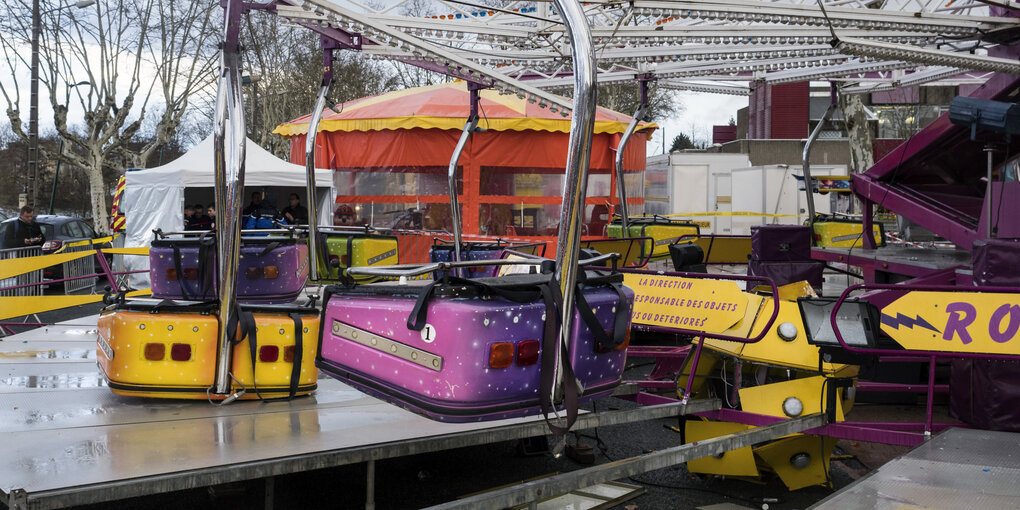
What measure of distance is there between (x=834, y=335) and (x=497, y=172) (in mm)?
14396

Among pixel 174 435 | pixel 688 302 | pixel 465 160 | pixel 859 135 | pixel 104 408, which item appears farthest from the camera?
pixel 859 135

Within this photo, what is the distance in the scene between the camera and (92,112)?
33.9 m

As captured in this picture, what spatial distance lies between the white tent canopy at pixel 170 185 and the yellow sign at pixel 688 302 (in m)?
12.3

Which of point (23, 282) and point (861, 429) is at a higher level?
point (23, 282)

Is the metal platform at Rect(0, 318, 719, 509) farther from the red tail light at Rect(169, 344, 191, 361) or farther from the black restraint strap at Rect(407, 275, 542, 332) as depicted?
the black restraint strap at Rect(407, 275, 542, 332)

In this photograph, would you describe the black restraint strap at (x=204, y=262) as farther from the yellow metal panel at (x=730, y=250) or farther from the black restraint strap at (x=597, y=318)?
the yellow metal panel at (x=730, y=250)

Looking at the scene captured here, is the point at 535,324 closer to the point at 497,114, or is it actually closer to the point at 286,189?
the point at 497,114

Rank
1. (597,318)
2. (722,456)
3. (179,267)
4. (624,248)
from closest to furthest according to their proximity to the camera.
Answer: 1. (597,318)
2. (722,456)
3. (179,267)
4. (624,248)

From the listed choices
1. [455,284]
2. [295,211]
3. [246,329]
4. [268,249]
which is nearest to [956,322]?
[455,284]

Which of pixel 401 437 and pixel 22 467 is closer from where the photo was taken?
pixel 22 467

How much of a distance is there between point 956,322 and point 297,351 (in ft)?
13.9

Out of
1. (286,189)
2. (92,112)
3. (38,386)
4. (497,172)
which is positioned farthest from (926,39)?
(92,112)

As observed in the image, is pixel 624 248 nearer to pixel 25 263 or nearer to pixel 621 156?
pixel 621 156

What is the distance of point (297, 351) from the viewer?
5863 millimetres
